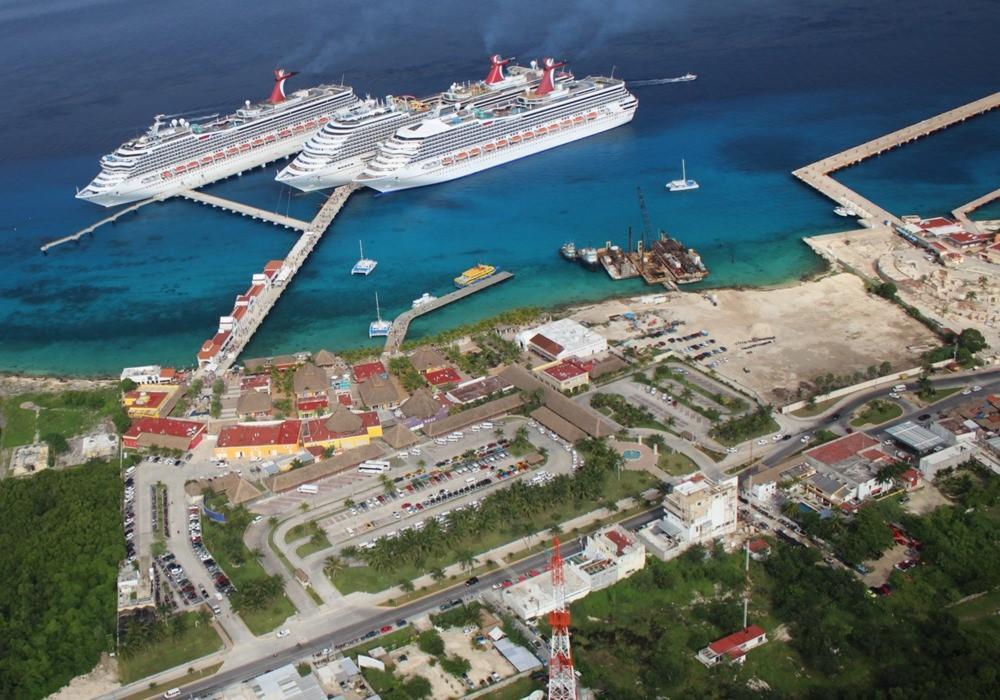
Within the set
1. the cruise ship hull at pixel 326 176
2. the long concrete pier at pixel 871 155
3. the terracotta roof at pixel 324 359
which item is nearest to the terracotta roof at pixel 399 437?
the terracotta roof at pixel 324 359

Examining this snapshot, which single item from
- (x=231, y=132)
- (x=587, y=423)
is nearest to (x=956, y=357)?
(x=587, y=423)

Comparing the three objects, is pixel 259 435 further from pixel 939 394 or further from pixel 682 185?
pixel 682 185

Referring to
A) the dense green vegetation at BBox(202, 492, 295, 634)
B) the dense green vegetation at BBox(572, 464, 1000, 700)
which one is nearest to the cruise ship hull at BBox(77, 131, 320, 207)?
the dense green vegetation at BBox(202, 492, 295, 634)

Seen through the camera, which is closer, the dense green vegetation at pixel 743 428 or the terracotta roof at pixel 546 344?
the dense green vegetation at pixel 743 428

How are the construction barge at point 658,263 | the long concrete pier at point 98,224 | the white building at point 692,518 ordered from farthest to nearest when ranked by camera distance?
the long concrete pier at point 98,224 < the construction barge at point 658,263 < the white building at point 692,518

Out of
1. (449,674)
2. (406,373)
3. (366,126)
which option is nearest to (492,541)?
(449,674)

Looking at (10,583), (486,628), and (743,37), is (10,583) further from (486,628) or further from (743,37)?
(743,37)

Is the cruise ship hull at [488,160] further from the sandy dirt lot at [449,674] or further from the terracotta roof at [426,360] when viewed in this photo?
the sandy dirt lot at [449,674]
